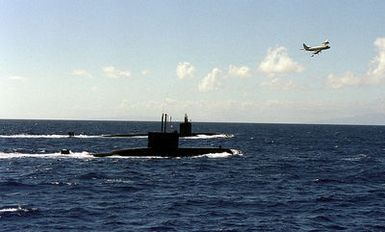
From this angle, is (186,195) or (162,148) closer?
(186,195)

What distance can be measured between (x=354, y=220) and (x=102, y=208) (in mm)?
17183

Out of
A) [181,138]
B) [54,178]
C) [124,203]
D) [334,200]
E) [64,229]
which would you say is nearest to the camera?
[64,229]

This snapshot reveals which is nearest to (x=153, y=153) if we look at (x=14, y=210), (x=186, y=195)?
(x=186, y=195)

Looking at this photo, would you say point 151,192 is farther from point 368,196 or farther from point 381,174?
point 381,174

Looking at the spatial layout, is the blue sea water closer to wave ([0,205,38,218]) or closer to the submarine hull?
wave ([0,205,38,218])

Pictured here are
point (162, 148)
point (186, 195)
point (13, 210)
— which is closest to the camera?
point (13, 210)

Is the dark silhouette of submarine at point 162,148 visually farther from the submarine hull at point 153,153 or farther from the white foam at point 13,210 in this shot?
the white foam at point 13,210

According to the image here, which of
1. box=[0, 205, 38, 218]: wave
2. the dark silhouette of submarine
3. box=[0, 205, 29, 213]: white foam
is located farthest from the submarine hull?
box=[0, 205, 29, 213]: white foam

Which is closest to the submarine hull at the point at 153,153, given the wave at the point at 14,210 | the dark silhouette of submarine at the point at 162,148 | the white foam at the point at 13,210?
the dark silhouette of submarine at the point at 162,148

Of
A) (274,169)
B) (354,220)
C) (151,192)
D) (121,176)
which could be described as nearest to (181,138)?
(274,169)

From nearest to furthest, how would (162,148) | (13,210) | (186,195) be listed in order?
1. (13,210)
2. (186,195)
3. (162,148)

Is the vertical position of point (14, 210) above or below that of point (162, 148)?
below

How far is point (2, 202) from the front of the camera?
38188 millimetres

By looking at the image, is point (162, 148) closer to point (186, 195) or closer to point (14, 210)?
point (186, 195)
